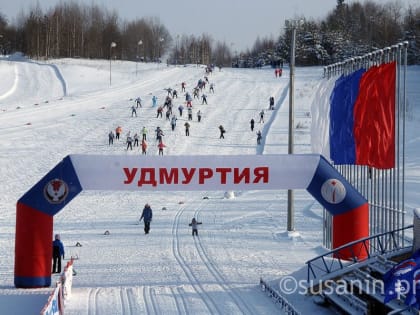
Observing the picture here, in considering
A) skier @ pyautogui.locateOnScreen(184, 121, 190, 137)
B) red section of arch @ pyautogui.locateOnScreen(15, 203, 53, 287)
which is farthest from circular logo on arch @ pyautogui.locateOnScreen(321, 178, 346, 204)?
skier @ pyautogui.locateOnScreen(184, 121, 190, 137)

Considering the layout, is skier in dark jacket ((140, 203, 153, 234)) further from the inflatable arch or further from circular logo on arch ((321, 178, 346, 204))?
circular logo on arch ((321, 178, 346, 204))

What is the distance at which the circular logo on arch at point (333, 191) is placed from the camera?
1573 cm

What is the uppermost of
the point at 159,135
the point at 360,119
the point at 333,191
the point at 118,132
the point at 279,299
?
the point at 360,119

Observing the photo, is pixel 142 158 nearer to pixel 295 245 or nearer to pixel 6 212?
pixel 295 245

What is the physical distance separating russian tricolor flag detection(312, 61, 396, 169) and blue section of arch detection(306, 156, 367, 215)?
931 millimetres

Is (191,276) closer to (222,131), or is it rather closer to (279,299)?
(279,299)

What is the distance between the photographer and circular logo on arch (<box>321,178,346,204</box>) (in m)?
15.7

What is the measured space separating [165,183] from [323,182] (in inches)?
149

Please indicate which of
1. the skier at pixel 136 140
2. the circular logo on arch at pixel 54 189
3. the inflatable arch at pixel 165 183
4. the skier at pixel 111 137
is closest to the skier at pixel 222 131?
the skier at pixel 136 140

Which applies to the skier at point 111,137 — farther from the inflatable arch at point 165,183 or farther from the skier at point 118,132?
the inflatable arch at point 165,183

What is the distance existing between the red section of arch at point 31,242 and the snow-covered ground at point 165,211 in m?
0.50

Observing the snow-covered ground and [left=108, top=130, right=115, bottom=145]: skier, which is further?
[left=108, top=130, right=115, bottom=145]: skier

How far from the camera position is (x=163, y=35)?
454 ft

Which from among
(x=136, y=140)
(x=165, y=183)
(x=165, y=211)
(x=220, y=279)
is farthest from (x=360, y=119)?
(x=136, y=140)
